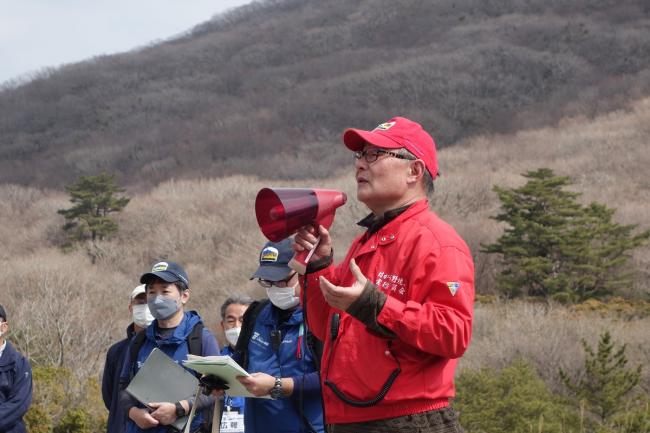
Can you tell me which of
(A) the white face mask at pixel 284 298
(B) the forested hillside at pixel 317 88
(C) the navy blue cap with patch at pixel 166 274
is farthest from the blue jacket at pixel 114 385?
(B) the forested hillside at pixel 317 88

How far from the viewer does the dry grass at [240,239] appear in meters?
16.2

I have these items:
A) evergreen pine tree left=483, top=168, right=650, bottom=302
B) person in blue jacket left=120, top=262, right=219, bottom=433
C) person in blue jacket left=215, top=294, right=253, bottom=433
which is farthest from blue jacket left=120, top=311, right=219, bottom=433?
evergreen pine tree left=483, top=168, right=650, bottom=302

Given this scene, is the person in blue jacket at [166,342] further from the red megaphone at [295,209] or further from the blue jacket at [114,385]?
the red megaphone at [295,209]

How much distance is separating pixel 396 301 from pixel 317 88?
60.2m

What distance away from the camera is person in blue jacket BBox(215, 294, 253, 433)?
5841 millimetres

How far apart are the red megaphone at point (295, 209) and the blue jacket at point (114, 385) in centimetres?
239

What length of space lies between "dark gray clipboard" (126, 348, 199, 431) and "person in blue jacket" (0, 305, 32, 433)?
141 cm

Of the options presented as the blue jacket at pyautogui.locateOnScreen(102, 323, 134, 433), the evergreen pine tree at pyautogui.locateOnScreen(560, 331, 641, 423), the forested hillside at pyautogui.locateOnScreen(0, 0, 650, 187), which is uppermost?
the blue jacket at pyautogui.locateOnScreen(102, 323, 134, 433)

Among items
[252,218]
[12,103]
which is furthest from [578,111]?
[12,103]

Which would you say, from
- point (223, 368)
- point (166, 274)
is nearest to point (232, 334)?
point (166, 274)

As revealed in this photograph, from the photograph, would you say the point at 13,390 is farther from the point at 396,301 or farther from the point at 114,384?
the point at 396,301

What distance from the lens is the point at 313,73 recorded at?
68125 mm

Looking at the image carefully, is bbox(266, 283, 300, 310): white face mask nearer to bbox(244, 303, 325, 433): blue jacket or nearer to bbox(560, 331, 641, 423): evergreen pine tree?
bbox(244, 303, 325, 433): blue jacket

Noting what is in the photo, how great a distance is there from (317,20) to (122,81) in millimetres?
19982
